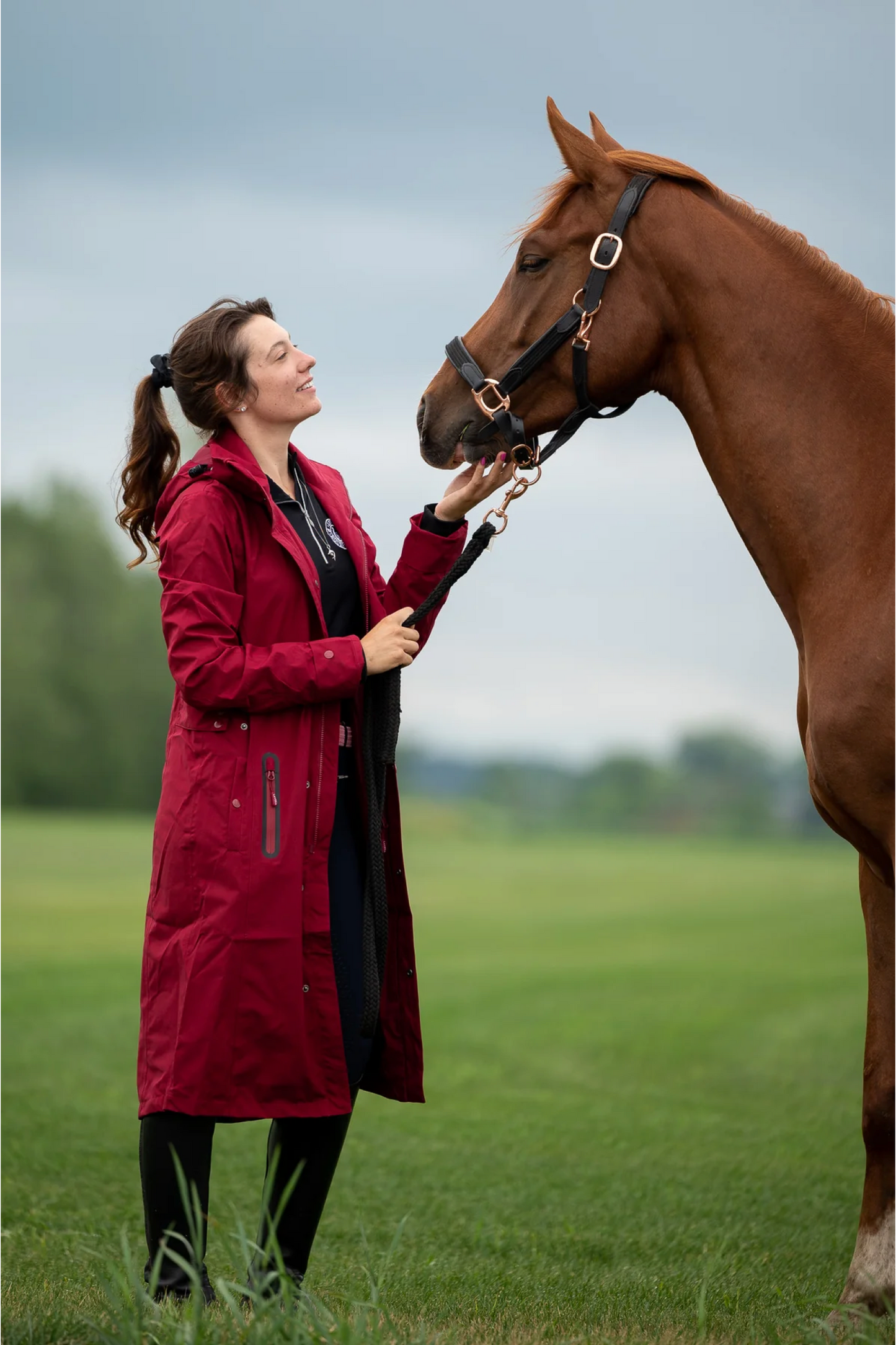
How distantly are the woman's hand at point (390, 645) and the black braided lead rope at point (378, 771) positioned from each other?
0.05 metres

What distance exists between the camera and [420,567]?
2.80 m

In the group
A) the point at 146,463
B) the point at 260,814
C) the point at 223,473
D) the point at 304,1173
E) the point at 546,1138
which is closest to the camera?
the point at 260,814

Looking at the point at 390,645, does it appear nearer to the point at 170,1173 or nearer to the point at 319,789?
the point at 319,789

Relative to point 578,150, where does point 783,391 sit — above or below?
below

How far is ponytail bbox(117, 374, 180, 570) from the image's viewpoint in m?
2.76

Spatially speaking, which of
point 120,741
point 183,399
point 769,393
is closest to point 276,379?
point 183,399

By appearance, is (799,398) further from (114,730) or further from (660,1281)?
→ (114,730)

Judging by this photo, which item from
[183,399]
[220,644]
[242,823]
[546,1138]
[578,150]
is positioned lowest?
[546,1138]

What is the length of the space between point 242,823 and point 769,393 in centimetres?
135

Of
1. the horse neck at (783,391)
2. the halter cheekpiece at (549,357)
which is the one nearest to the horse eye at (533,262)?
the halter cheekpiece at (549,357)

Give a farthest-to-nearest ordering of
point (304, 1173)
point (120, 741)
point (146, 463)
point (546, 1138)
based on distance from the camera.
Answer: point (120, 741)
point (546, 1138)
point (146, 463)
point (304, 1173)

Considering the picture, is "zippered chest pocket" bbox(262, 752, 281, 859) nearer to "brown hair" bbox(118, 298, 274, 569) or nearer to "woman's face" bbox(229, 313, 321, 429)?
"brown hair" bbox(118, 298, 274, 569)

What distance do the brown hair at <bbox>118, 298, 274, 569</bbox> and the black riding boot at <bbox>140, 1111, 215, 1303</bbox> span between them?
45.2 inches

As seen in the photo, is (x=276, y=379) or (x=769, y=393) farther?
(x=276, y=379)
